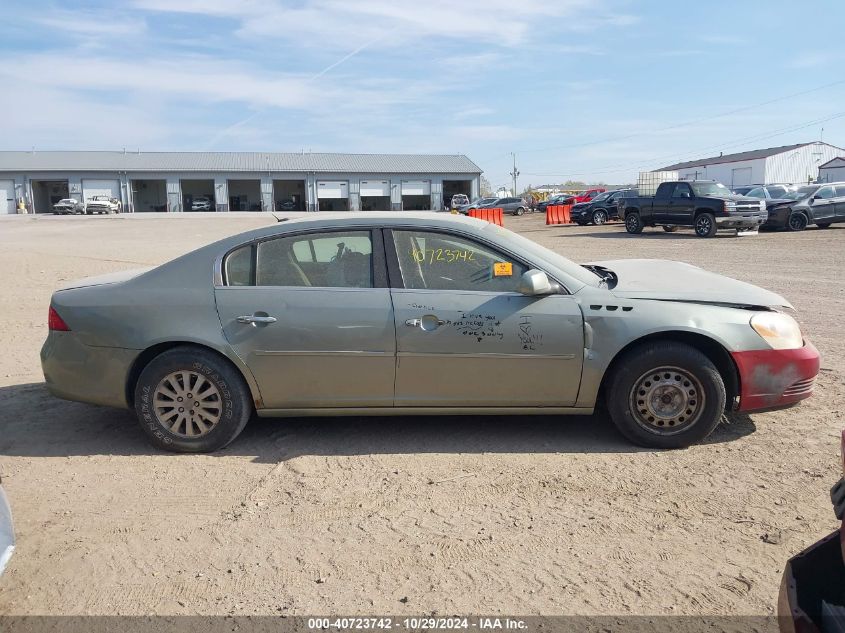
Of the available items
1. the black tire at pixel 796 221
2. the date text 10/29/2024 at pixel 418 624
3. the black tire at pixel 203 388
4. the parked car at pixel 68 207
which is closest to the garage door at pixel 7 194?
the parked car at pixel 68 207

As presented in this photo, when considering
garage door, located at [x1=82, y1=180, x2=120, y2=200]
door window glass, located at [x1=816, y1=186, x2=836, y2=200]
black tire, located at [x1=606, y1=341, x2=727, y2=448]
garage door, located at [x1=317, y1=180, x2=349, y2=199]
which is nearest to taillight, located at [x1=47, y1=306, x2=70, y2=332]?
black tire, located at [x1=606, y1=341, x2=727, y2=448]

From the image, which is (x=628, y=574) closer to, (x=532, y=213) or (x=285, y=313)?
(x=285, y=313)

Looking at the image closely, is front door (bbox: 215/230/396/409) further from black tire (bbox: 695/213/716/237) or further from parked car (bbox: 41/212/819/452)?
black tire (bbox: 695/213/716/237)

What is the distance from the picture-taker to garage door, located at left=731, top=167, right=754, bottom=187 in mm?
72069

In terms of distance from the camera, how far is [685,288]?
4676mm

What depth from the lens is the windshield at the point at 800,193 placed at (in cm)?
2433

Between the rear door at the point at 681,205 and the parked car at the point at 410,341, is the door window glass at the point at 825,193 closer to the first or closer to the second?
the rear door at the point at 681,205

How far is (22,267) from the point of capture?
15.2 meters

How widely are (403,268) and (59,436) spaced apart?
2762 mm

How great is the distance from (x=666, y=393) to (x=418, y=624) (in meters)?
2.36

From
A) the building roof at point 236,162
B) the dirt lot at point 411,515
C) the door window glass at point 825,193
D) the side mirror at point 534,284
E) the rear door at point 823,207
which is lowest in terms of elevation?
the dirt lot at point 411,515

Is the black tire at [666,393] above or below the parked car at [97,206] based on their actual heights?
below

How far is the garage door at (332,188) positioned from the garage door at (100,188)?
67.9 feet

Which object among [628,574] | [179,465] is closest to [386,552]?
[628,574]
